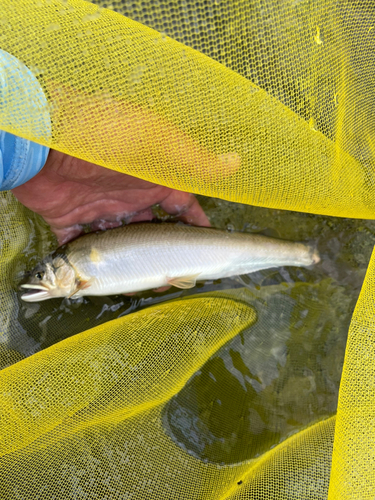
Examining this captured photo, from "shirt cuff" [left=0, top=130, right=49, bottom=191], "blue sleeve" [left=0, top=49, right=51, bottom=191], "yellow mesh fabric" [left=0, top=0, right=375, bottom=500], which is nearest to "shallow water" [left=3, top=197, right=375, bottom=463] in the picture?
"yellow mesh fabric" [left=0, top=0, right=375, bottom=500]

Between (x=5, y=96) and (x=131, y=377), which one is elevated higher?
(x=5, y=96)

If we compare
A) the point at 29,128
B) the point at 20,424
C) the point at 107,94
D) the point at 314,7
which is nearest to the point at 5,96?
the point at 29,128

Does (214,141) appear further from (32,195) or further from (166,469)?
(166,469)

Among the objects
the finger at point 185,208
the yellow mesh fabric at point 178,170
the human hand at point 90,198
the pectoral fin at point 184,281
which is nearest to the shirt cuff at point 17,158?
the human hand at point 90,198

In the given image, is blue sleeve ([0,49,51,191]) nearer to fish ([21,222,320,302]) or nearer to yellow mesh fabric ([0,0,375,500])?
yellow mesh fabric ([0,0,375,500])

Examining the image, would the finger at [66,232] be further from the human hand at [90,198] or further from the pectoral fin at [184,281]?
the pectoral fin at [184,281]

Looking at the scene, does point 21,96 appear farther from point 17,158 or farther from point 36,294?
point 36,294
